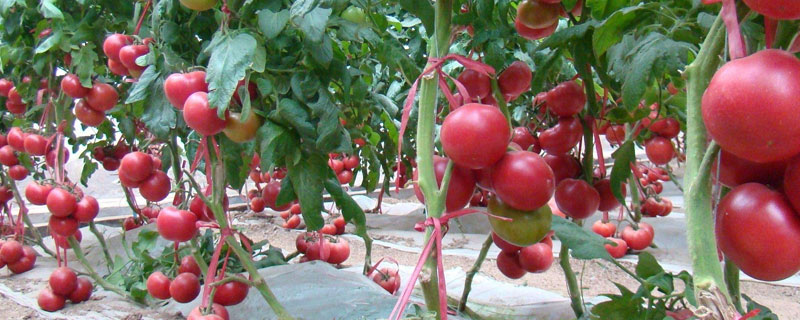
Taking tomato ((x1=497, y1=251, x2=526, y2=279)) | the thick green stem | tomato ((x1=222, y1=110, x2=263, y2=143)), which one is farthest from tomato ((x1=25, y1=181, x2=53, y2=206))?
the thick green stem

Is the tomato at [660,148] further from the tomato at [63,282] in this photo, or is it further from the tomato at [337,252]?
the tomato at [63,282]

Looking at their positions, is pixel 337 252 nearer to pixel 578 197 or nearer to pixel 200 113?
pixel 200 113

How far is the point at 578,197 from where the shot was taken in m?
0.78

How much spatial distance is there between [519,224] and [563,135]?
239 mm

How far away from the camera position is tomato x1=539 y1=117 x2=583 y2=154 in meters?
0.80

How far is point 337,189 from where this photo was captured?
117 cm

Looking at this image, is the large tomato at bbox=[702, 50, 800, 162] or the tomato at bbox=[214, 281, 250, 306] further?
the tomato at bbox=[214, 281, 250, 306]

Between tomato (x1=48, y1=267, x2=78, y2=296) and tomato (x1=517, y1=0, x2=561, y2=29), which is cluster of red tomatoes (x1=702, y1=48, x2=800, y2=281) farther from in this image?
tomato (x1=48, y1=267, x2=78, y2=296)

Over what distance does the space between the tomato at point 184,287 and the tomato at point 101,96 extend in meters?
0.47

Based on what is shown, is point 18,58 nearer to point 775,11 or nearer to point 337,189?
point 337,189

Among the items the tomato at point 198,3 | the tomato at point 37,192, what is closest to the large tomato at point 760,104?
the tomato at point 198,3

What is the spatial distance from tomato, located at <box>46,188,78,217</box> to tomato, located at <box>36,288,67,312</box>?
45 cm

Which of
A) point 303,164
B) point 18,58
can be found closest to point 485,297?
point 303,164

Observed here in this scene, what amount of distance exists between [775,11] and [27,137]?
77.6 inches
